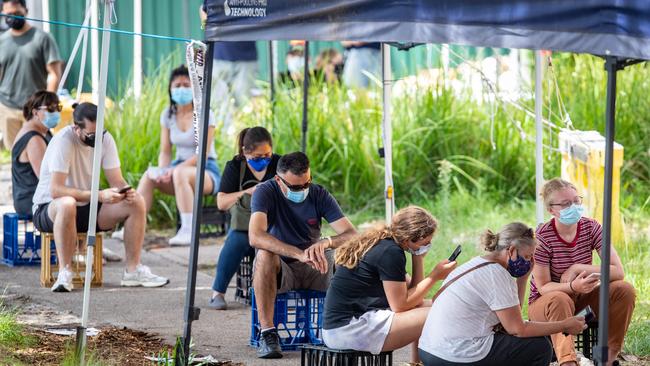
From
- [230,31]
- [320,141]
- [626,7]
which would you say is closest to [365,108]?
[320,141]

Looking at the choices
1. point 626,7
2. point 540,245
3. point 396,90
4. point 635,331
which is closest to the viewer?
point 626,7

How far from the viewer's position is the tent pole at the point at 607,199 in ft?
16.7

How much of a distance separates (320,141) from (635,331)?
522 centimetres

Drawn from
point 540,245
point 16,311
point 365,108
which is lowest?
point 16,311

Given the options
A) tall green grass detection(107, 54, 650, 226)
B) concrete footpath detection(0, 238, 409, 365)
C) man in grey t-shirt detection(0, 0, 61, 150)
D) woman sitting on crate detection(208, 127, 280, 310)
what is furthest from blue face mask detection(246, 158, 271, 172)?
man in grey t-shirt detection(0, 0, 61, 150)

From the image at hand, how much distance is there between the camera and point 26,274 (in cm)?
904

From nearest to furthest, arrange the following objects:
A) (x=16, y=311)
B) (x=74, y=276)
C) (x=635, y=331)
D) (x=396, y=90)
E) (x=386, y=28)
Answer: (x=386, y=28), (x=635, y=331), (x=16, y=311), (x=74, y=276), (x=396, y=90)

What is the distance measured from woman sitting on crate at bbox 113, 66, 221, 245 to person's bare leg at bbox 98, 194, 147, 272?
64.8 inches

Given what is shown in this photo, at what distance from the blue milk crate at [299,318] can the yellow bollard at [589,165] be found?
2972 millimetres

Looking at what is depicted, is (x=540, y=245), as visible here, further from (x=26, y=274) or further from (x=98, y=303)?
(x=26, y=274)

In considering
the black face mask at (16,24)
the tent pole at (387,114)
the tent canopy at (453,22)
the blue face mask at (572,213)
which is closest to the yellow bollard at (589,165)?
the tent pole at (387,114)

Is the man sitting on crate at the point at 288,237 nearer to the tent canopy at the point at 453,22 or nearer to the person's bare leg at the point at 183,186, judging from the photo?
the tent canopy at the point at 453,22

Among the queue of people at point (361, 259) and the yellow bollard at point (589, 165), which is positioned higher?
the yellow bollard at point (589, 165)

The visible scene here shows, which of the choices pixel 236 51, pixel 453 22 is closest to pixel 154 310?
pixel 453 22
